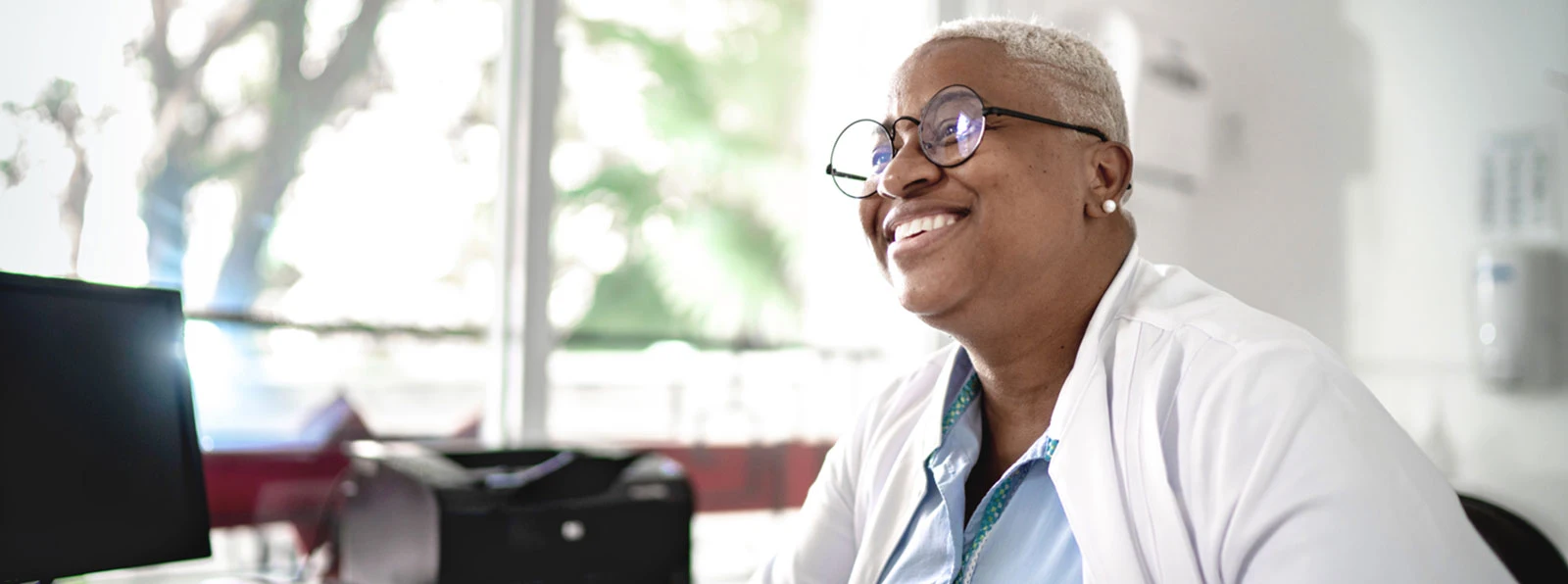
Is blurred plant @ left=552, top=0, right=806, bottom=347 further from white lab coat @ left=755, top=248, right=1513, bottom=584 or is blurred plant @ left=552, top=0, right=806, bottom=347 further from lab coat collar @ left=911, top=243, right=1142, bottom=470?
white lab coat @ left=755, top=248, right=1513, bottom=584

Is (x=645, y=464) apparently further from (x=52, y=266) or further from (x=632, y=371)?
(x=52, y=266)

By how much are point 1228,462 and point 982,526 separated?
1.06 feet

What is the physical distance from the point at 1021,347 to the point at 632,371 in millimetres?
1824

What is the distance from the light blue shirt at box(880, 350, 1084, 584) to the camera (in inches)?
41.6

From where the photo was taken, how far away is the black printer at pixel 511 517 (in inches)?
66.2

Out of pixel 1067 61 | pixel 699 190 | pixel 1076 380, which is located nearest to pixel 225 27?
pixel 699 190

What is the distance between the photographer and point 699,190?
9.55 feet

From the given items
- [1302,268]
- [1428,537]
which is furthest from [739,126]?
[1428,537]

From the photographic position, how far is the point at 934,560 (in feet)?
3.80

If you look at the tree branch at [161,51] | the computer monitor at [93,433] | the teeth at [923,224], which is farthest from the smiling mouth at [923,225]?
the tree branch at [161,51]

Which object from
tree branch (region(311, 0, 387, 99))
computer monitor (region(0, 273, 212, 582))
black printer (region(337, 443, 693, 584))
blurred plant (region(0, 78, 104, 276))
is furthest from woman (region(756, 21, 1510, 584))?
tree branch (region(311, 0, 387, 99))

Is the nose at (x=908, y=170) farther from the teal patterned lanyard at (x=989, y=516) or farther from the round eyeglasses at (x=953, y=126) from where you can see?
the teal patterned lanyard at (x=989, y=516)

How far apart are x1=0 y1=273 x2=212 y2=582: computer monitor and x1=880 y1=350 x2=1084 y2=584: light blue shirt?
0.82 meters

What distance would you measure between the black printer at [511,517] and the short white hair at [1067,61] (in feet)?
3.45
